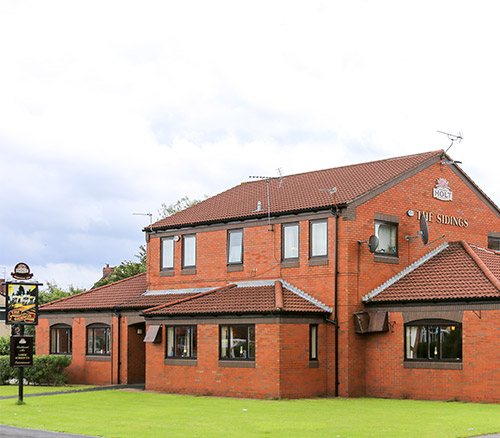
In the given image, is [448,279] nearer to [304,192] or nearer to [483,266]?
[483,266]

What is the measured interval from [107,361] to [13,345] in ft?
31.2

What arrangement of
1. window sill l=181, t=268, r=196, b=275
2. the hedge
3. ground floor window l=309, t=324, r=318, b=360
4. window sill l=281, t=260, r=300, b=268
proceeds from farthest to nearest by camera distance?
1. window sill l=181, t=268, r=196, b=275
2. the hedge
3. window sill l=281, t=260, r=300, b=268
4. ground floor window l=309, t=324, r=318, b=360

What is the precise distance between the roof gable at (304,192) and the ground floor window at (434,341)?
507 centimetres

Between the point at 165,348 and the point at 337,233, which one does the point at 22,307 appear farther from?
the point at 337,233

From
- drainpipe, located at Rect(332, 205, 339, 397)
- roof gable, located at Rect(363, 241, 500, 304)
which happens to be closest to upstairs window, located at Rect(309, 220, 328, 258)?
drainpipe, located at Rect(332, 205, 339, 397)

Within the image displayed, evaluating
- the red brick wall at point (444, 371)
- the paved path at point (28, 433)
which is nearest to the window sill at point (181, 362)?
the red brick wall at point (444, 371)

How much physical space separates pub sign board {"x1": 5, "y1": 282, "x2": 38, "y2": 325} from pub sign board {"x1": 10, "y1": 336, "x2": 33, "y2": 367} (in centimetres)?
72

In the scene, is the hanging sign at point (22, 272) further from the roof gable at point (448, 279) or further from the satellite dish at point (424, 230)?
the satellite dish at point (424, 230)

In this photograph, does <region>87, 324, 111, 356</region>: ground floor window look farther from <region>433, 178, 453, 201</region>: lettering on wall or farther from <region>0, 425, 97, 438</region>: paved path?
<region>0, 425, 97, 438</region>: paved path

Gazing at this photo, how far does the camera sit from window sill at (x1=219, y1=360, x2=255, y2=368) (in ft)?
92.6

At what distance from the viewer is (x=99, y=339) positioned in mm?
36500

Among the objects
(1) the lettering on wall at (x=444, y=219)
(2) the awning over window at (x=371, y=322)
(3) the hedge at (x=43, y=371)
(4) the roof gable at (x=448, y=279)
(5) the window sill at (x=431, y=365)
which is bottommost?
(3) the hedge at (x=43, y=371)

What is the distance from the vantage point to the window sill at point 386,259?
30.2 m

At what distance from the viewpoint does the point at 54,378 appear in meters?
34.4
